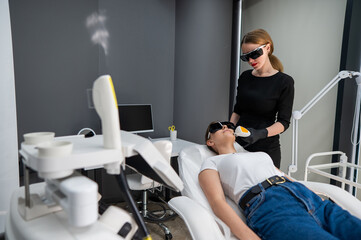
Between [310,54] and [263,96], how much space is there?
874 millimetres

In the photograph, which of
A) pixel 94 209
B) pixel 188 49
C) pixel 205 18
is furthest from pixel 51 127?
pixel 94 209

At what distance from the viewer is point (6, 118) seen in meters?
1.59

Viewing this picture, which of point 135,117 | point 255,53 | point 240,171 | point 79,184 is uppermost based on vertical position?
point 255,53

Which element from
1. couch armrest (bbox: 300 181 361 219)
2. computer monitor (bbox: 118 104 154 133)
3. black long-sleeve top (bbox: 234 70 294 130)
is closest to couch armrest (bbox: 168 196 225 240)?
couch armrest (bbox: 300 181 361 219)

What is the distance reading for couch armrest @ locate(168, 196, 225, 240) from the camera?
100cm

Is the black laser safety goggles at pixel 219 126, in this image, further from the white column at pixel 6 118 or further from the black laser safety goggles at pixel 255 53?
the white column at pixel 6 118

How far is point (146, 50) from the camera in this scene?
263cm

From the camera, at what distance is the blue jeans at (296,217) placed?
39.7 inches

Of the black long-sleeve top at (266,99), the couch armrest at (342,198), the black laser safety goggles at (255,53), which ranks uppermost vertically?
the black laser safety goggles at (255,53)

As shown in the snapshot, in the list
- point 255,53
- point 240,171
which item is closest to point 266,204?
point 240,171

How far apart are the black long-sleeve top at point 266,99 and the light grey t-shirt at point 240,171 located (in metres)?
0.36

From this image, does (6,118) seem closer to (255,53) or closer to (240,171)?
(240,171)

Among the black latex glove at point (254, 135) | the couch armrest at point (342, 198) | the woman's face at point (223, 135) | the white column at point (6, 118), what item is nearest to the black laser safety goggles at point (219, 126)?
the woman's face at point (223, 135)

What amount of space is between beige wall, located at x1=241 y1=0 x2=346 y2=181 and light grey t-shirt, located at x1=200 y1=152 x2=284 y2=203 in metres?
0.96
